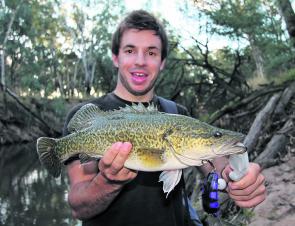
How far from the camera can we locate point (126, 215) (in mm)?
3025

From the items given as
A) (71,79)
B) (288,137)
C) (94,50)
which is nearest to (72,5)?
(94,50)

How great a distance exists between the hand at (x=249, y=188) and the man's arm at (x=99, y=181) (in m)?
0.68

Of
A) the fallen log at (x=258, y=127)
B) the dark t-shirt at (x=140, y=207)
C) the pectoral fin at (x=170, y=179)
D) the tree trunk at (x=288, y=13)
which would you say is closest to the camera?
the pectoral fin at (x=170, y=179)

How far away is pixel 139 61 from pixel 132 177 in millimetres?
1113

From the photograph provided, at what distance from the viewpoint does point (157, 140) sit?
245cm

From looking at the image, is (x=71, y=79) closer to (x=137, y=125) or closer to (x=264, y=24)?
(x=264, y=24)

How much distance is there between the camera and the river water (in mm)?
10938

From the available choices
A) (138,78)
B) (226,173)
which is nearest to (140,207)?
(226,173)

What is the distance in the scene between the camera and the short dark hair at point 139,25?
348 centimetres

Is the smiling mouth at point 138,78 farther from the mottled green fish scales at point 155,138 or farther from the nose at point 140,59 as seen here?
the mottled green fish scales at point 155,138

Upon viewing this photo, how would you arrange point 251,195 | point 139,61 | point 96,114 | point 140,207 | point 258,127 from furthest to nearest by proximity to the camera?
point 258,127
point 139,61
point 140,207
point 96,114
point 251,195

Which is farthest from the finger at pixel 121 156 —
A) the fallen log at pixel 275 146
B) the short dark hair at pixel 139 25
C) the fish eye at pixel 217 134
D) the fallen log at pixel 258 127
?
the fallen log at pixel 258 127

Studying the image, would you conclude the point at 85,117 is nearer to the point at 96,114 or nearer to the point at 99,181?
the point at 96,114

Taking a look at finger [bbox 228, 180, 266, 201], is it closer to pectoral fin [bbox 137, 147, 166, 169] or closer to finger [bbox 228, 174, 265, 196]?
finger [bbox 228, 174, 265, 196]
